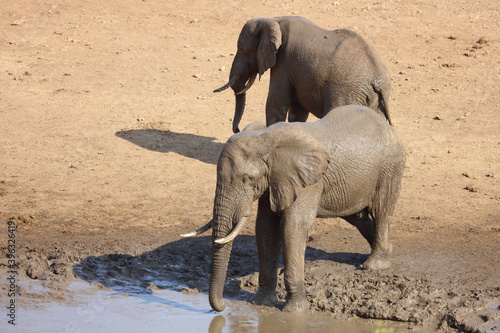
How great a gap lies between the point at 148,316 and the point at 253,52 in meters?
4.58

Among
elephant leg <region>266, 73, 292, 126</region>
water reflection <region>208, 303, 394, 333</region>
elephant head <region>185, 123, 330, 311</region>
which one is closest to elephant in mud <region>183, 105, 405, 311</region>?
elephant head <region>185, 123, 330, 311</region>

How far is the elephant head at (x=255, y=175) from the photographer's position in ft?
19.1

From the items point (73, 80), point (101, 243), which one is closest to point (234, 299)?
point (101, 243)

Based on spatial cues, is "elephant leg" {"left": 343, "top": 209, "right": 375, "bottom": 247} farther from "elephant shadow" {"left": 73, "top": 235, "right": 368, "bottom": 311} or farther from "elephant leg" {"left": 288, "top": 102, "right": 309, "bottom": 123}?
"elephant leg" {"left": 288, "top": 102, "right": 309, "bottom": 123}

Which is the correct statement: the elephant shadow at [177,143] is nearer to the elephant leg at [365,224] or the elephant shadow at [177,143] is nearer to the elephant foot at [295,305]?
the elephant leg at [365,224]

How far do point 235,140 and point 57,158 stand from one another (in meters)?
5.23

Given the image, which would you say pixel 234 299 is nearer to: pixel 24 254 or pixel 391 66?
pixel 24 254

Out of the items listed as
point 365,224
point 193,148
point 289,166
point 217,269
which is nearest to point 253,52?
point 193,148

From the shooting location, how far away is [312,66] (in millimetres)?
9109

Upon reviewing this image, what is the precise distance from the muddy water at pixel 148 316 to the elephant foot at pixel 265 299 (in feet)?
0.22

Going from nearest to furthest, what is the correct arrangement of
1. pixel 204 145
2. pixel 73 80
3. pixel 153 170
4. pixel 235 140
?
pixel 235 140
pixel 153 170
pixel 204 145
pixel 73 80

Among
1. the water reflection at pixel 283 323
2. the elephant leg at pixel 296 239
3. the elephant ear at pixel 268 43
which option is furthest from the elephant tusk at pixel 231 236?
the elephant ear at pixel 268 43

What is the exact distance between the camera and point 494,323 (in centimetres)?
598

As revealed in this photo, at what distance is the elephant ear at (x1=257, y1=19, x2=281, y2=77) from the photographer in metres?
9.35
